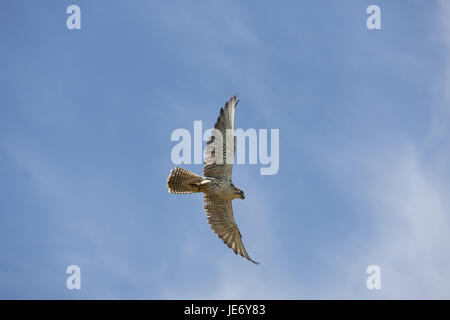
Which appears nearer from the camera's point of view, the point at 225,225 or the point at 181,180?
the point at 181,180

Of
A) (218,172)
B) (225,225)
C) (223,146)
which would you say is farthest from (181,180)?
(225,225)

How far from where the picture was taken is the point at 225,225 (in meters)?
16.5

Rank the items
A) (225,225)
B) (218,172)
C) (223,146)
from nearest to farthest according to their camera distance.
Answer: (223,146), (218,172), (225,225)

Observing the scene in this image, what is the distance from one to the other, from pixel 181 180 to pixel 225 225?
203cm

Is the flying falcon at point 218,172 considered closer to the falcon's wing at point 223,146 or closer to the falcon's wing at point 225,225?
the falcon's wing at point 223,146

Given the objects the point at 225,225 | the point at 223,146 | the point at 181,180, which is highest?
the point at 223,146

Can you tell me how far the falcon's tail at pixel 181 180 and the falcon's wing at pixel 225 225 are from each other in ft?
3.04

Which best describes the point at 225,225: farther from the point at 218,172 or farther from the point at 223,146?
the point at 223,146

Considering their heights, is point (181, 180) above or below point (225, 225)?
above

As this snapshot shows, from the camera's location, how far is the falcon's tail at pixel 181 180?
15211mm
